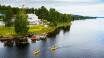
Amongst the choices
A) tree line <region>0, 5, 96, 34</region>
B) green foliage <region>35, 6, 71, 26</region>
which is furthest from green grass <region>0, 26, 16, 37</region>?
green foliage <region>35, 6, 71, 26</region>

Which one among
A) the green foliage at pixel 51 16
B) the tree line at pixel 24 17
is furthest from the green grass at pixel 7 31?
the green foliage at pixel 51 16

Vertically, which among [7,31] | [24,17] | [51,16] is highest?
[24,17]

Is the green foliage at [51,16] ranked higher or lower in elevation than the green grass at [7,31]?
lower

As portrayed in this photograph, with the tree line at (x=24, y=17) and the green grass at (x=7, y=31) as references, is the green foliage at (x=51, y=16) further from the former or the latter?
the green grass at (x=7, y=31)

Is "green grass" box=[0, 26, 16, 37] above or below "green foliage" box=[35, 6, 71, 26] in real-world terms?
above

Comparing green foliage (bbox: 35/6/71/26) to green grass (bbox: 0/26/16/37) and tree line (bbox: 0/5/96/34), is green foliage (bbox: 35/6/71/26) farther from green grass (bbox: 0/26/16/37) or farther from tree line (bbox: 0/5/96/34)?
green grass (bbox: 0/26/16/37)

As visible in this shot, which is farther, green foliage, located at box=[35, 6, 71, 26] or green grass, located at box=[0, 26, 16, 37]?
green foliage, located at box=[35, 6, 71, 26]

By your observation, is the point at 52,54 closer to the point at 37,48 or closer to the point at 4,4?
the point at 37,48

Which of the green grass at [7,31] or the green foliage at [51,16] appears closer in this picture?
the green grass at [7,31]

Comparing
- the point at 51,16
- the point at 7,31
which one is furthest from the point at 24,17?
the point at 51,16

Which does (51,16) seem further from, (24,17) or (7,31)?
(7,31)

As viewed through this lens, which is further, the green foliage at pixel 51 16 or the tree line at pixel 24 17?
the green foliage at pixel 51 16
